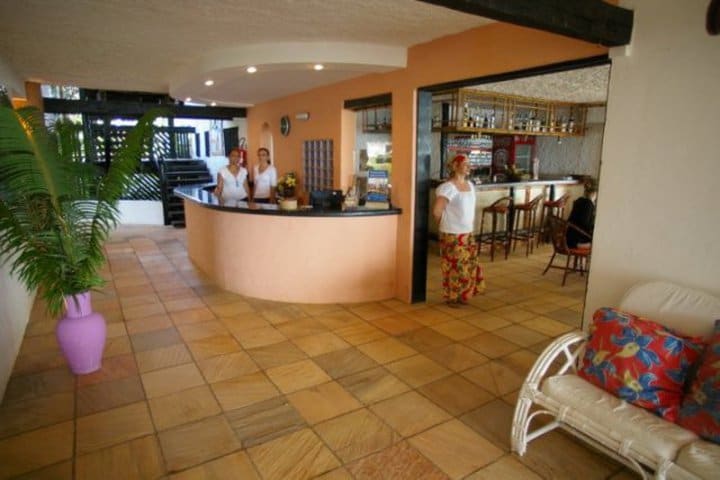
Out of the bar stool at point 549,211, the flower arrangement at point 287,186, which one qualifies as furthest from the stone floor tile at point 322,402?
the bar stool at point 549,211

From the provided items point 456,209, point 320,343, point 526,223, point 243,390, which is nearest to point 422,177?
point 456,209

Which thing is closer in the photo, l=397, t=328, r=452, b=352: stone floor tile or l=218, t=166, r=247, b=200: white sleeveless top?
l=397, t=328, r=452, b=352: stone floor tile

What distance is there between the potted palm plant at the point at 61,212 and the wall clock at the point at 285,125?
392cm

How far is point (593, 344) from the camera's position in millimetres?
2223

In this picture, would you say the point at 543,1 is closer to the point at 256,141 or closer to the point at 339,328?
the point at 339,328

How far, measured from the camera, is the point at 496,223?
22.0 feet

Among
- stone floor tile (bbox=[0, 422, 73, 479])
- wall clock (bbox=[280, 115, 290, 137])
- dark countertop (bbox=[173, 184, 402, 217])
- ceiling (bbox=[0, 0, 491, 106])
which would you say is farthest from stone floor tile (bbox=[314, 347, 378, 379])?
wall clock (bbox=[280, 115, 290, 137])

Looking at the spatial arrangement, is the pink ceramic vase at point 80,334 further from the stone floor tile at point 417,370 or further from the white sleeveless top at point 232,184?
the white sleeveless top at point 232,184

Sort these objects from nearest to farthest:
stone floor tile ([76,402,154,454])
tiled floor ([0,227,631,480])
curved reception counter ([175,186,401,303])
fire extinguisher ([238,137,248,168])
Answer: tiled floor ([0,227,631,480]) < stone floor tile ([76,402,154,454]) < curved reception counter ([175,186,401,303]) < fire extinguisher ([238,137,248,168])

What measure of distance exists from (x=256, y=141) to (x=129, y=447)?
6.68 metres

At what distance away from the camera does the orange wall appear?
304 centimetres

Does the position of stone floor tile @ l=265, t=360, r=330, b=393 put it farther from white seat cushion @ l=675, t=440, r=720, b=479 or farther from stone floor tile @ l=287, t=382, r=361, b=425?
white seat cushion @ l=675, t=440, r=720, b=479

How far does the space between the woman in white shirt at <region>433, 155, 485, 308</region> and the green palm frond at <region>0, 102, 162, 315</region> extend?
2.57 metres

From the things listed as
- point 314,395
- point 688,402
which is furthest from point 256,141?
point 688,402
